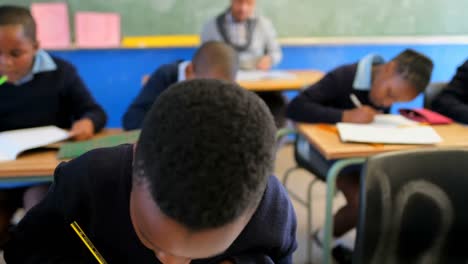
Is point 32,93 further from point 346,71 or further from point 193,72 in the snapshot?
point 346,71

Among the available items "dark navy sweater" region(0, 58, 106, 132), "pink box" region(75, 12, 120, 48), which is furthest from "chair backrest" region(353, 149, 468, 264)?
"pink box" region(75, 12, 120, 48)

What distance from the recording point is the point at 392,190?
0.98 m

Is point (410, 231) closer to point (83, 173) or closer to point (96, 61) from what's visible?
point (83, 173)

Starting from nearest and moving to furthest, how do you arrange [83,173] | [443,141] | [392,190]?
[83,173] → [392,190] → [443,141]

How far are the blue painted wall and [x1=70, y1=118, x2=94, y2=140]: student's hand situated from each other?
1.74 m

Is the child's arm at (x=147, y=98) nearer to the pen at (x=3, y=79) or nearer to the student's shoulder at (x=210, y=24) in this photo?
the pen at (x=3, y=79)

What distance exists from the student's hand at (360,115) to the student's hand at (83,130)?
97 centimetres

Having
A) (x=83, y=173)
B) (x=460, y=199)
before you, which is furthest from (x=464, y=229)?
(x=83, y=173)

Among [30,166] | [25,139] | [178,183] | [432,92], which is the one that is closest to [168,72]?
[25,139]

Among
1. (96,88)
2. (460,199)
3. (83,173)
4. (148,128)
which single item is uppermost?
(148,128)

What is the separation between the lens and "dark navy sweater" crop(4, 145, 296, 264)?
64cm

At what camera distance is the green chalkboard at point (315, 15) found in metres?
3.04

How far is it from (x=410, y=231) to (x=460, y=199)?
143mm

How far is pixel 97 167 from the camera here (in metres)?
0.64
